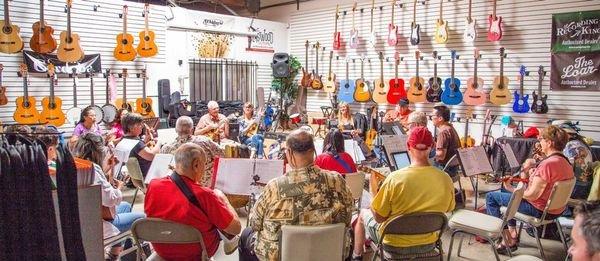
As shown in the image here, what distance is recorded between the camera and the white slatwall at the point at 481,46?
916cm

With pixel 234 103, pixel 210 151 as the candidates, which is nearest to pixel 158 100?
pixel 234 103

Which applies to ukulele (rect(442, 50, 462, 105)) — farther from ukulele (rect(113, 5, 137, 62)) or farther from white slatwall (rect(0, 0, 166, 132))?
ukulele (rect(113, 5, 137, 62))

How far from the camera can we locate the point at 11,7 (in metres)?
8.40

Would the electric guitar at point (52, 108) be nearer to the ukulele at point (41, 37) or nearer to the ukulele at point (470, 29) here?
the ukulele at point (41, 37)

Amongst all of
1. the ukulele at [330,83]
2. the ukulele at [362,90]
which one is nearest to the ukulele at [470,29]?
the ukulele at [362,90]

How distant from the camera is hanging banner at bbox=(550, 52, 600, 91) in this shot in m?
8.82

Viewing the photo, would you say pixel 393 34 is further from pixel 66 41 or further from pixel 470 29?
pixel 66 41

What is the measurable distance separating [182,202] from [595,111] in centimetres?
837

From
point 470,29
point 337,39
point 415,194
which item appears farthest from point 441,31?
point 415,194

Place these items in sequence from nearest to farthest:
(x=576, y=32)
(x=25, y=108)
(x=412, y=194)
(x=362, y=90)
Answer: (x=412, y=194)
(x=25, y=108)
(x=576, y=32)
(x=362, y=90)

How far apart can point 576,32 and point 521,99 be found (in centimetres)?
147

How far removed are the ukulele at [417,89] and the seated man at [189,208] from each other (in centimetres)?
812

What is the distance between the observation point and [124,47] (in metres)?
9.75

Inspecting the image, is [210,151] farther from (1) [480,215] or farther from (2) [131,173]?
(1) [480,215]
